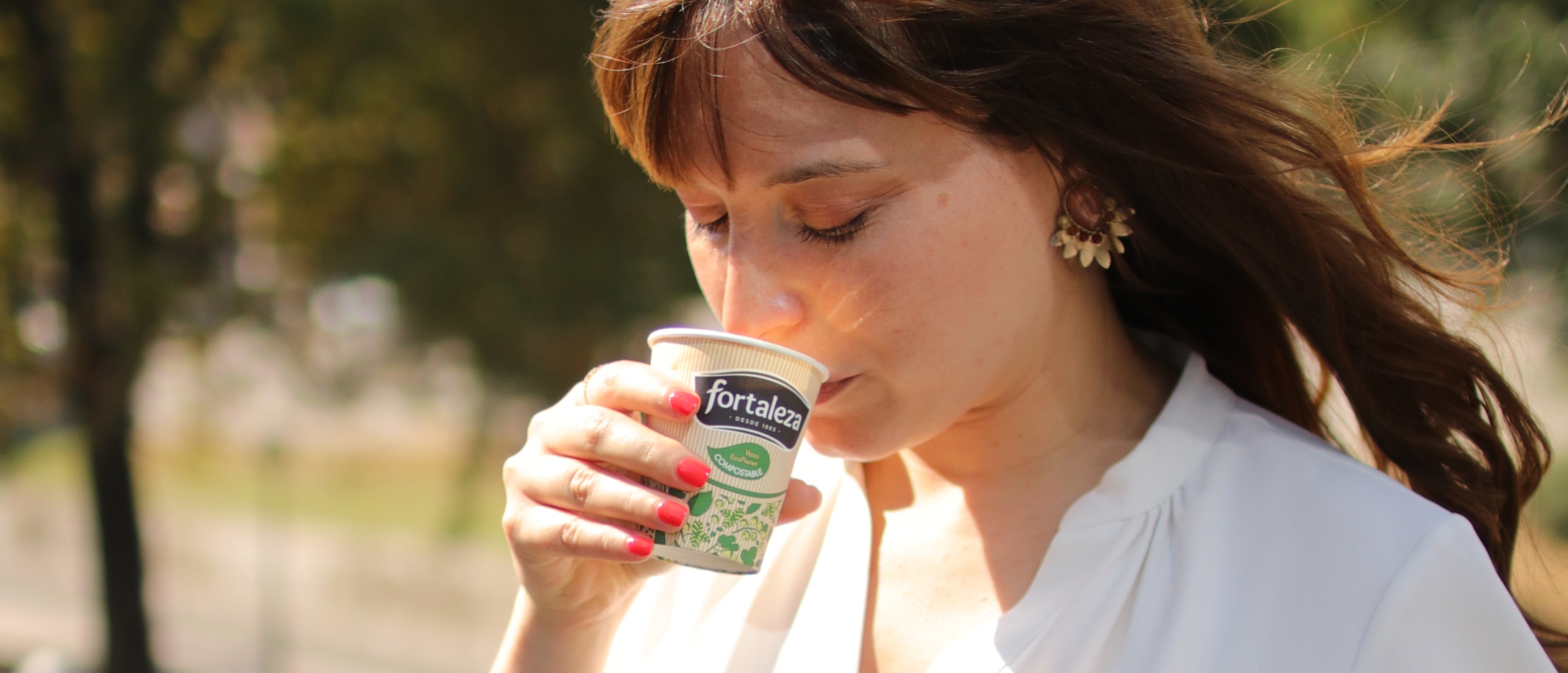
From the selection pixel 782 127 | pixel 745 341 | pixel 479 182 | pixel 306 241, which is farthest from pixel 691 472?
pixel 306 241

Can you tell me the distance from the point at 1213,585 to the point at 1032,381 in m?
0.37

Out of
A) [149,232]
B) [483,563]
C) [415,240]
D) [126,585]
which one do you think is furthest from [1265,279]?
[483,563]

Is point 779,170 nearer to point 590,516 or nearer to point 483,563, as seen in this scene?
point 590,516

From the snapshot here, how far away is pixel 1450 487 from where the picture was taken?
1.59 meters

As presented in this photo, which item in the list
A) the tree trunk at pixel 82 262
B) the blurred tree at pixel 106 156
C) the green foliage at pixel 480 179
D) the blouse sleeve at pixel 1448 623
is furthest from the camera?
the tree trunk at pixel 82 262

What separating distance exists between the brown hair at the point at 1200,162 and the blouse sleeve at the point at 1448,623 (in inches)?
10.6

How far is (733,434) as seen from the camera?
4.26 feet

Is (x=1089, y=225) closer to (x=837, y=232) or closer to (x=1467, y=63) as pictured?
(x=837, y=232)

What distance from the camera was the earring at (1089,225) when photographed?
1496 mm

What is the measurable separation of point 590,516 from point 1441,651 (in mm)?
1023

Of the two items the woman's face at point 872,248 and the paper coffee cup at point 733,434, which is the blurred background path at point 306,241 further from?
the paper coffee cup at point 733,434

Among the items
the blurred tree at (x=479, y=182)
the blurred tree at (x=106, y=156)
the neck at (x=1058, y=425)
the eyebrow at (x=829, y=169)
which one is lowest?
the neck at (x=1058, y=425)

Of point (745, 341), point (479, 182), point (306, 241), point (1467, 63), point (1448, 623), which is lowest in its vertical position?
point (1448, 623)

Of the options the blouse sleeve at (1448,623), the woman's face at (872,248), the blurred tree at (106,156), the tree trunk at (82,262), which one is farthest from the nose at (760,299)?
the tree trunk at (82,262)
